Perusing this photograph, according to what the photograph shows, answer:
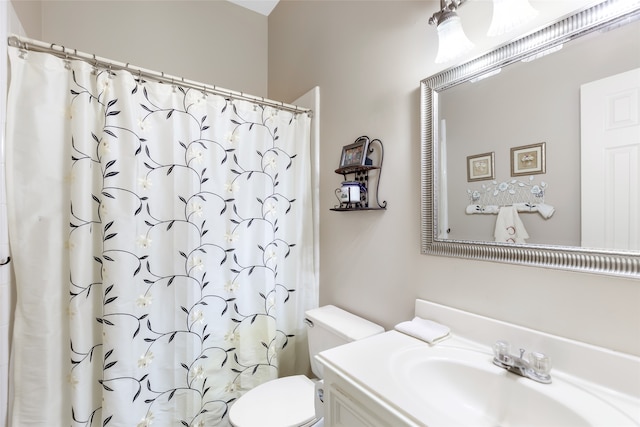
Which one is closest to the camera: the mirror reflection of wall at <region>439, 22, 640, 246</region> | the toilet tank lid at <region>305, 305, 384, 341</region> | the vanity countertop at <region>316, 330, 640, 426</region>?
the vanity countertop at <region>316, 330, 640, 426</region>

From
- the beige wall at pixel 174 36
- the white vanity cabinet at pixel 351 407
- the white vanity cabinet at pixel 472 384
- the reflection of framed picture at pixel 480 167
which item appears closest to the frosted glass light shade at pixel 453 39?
the reflection of framed picture at pixel 480 167

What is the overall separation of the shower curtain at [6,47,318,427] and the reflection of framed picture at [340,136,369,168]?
0.40 m

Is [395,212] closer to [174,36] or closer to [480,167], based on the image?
[480,167]

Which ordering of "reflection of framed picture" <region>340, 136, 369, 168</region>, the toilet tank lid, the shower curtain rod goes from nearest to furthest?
the shower curtain rod
the toilet tank lid
"reflection of framed picture" <region>340, 136, 369, 168</region>

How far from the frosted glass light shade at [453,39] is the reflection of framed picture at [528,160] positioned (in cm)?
38

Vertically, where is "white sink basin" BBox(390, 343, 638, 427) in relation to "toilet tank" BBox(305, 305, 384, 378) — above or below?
above

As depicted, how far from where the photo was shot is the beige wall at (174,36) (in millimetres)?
1698

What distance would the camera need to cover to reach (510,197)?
89 cm

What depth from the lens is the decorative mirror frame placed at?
70 cm

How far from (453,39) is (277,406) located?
161 centimetres

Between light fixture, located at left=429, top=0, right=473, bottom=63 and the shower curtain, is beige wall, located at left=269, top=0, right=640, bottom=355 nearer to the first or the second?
light fixture, located at left=429, top=0, right=473, bottom=63

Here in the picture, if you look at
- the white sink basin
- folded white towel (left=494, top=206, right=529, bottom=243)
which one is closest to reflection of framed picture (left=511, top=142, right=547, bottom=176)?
folded white towel (left=494, top=206, right=529, bottom=243)

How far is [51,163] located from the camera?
1.13 m

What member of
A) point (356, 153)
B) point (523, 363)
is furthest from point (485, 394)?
point (356, 153)
